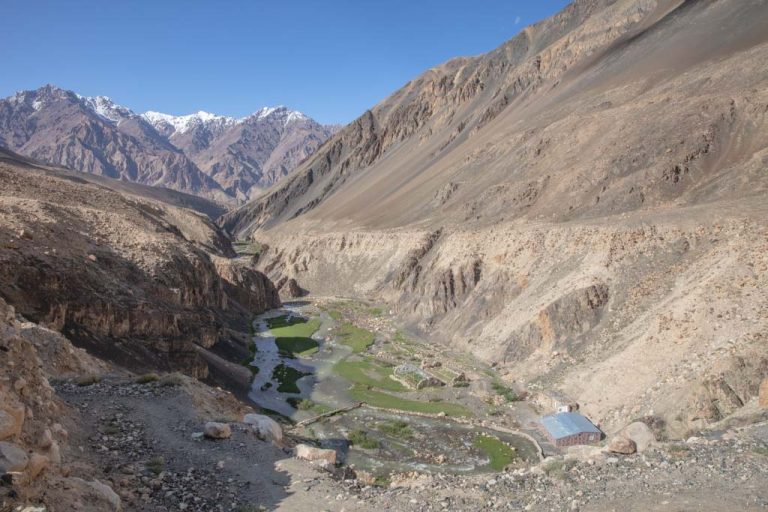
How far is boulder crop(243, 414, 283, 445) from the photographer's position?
756 inches

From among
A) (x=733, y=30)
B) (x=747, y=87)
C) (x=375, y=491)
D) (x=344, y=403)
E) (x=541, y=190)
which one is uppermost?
(x=733, y=30)

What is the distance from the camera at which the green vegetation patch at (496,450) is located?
27.8m

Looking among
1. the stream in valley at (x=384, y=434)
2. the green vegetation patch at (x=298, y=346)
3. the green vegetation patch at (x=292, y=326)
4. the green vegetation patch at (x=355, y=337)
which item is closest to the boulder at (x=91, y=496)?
the stream in valley at (x=384, y=434)

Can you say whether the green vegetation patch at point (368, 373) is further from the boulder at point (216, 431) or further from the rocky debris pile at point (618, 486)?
the rocky debris pile at point (618, 486)

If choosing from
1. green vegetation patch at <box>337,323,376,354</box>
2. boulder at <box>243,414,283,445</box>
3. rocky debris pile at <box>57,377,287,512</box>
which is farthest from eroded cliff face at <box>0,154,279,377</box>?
green vegetation patch at <box>337,323,376,354</box>

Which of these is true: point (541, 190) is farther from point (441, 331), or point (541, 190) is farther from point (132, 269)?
point (132, 269)

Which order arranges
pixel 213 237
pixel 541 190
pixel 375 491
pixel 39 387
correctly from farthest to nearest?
1. pixel 213 237
2. pixel 541 190
3. pixel 375 491
4. pixel 39 387

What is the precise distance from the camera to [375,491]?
51.5 feet

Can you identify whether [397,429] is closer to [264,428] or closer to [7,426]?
[264,428]

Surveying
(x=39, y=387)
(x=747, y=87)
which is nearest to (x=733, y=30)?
(x=747, y=87)

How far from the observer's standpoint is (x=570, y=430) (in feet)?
94.8

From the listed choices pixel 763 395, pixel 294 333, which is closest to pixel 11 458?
pixel 763 395

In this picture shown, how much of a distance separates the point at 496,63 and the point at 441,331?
118678 mm

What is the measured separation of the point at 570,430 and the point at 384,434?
1041 cm
